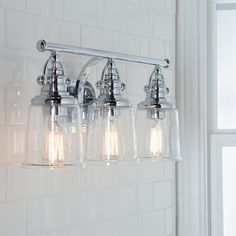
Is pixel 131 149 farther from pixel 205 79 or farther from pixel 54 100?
pixel 205 79

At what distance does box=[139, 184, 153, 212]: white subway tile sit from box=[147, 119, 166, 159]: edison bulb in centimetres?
28

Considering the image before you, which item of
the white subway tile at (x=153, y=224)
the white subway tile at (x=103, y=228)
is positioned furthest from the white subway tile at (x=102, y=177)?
the white subway tile at (x=153, y=224)

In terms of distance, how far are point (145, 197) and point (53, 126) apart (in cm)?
64

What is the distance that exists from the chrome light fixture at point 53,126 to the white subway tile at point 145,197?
1.84ft

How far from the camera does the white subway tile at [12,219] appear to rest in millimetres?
1298

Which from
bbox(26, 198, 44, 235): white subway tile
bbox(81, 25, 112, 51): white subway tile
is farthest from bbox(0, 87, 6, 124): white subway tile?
bbox(81, 25, 112, 51): white subway tile

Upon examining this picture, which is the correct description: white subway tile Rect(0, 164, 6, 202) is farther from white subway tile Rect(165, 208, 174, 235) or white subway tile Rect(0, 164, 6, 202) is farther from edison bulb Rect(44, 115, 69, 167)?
white subway tile Rect(165, 208, 174, 235)

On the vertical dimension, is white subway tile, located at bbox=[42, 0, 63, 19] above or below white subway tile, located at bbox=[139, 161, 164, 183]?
above

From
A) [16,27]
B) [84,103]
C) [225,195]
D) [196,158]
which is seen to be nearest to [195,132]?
[196,158]

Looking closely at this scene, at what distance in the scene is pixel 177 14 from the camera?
1915 mm

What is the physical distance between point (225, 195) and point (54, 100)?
3.19 feet

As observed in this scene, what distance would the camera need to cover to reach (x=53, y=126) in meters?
1.20

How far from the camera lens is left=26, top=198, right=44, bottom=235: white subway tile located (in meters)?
1.37

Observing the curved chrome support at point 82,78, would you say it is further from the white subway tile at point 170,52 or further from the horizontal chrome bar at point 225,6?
the horizontal chrome bar at point 225,6
